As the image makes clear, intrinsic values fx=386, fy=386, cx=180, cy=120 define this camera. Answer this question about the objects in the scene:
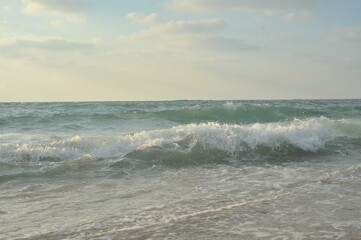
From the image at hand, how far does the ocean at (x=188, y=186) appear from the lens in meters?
3.41

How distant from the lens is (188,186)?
17.3 ft

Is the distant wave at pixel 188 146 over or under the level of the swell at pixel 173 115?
under

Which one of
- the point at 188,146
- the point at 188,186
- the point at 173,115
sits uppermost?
the point at 173,115

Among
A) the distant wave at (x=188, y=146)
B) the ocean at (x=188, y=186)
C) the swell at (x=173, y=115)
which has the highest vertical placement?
the swell at (x=173, y=115)

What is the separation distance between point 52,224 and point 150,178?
2.52 metres

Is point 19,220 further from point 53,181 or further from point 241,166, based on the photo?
point 241,166

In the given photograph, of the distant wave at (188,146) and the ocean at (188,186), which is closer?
the ocean at (188,186)

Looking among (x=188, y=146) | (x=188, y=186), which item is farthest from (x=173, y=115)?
(x=188, y=186)

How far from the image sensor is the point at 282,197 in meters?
4.50

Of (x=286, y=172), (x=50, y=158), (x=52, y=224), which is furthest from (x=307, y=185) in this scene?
(x=50, y=158)

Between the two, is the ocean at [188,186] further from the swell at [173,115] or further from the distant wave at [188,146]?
the swell at [173,115]

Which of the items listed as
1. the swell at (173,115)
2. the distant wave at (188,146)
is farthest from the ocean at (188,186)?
the swell at (173,115)

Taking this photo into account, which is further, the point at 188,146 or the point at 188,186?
the point at 188,146

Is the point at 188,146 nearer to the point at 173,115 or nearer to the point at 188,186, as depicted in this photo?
the point at 188,186
